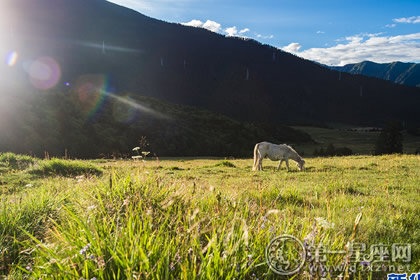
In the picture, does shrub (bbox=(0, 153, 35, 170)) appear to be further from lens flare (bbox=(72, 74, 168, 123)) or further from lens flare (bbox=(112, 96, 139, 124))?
lens flare (bbox=(112, 96, 139, 124))

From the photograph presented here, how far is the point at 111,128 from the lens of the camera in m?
62.8

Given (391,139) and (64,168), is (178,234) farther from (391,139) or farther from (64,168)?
(391,139)

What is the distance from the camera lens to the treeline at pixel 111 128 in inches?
1820

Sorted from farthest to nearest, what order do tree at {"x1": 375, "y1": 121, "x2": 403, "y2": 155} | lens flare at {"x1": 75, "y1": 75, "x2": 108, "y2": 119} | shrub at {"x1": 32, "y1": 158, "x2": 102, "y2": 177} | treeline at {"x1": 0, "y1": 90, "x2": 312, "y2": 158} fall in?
lens flare at {"x1": 75, "y1": 75, "x2": 108, "y2": 119} → tree at {"x1": 375, "y1": 121, "x2": 403, "y2": 155} → treeline at {"x1": 0, "y1": 90, "x2": 312, "y2": 158} → shrub at {"x1": 32, "y1": 158, "x2": 102, "y2": 177}

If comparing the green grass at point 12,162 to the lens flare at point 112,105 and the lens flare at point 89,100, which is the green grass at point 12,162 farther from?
the lens flare at point 89,100

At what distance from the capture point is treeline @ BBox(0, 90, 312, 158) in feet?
152

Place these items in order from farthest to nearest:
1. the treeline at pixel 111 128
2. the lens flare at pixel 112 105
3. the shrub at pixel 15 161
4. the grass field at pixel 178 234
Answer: the lens flare at pixel 112 105, the treeline at pixel 111 128, the shrub at pixel 15 161, the grass field at pixel 178 234

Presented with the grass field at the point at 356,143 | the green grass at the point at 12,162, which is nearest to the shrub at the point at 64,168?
the green grass at the point at 12,162

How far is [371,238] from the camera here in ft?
14.2

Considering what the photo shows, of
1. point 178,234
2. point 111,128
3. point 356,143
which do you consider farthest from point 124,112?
point 356,143

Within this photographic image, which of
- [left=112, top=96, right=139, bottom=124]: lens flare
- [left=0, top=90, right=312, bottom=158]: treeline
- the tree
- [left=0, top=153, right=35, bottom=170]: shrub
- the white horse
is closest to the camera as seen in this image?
[left=0, top=153, right=35, bottom=170]: shrub

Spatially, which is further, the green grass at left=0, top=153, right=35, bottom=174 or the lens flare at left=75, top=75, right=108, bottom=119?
the lens flare at left=75, top=75, right=108, bottom=119

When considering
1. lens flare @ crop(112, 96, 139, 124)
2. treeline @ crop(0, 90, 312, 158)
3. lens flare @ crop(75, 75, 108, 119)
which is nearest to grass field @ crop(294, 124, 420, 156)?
treeline @ crop(0, 90, 312, 158)

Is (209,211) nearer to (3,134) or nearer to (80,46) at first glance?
(3,134)
